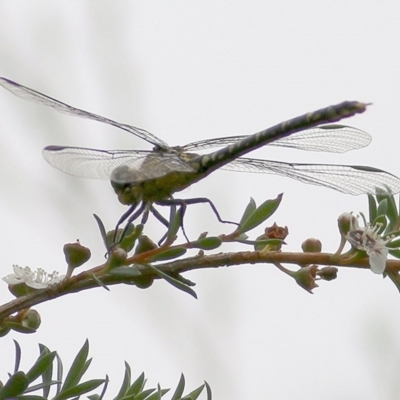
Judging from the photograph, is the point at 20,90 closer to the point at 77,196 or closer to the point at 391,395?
the point at 77,196

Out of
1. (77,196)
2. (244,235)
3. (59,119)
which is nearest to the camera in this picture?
(244,235)

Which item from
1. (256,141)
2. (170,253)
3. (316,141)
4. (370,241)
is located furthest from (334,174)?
(170,253)

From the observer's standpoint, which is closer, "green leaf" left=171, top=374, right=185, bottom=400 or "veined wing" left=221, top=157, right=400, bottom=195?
"green leaf" left=171, top=374, right=185, bottom=400

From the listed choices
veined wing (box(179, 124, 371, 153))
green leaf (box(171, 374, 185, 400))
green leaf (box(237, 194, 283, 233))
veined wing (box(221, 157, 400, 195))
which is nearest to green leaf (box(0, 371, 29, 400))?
green leaf (box(171, 374, 185, 400))

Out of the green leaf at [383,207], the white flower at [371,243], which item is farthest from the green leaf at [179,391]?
the green leaf at [383,207]

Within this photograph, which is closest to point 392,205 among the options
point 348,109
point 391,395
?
point 348,109

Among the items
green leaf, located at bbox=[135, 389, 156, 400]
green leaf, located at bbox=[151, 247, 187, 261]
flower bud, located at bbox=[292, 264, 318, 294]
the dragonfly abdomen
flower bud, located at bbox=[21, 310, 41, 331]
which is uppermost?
the dragonfly abdomen

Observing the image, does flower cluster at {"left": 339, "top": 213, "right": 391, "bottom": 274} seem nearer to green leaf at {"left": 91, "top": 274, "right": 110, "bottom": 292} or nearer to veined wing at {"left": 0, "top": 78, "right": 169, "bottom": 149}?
green leaf at {"left": 91, "top": 274, "right": 110, "bottom": 292}

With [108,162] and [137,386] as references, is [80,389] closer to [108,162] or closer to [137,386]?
[137,386]
